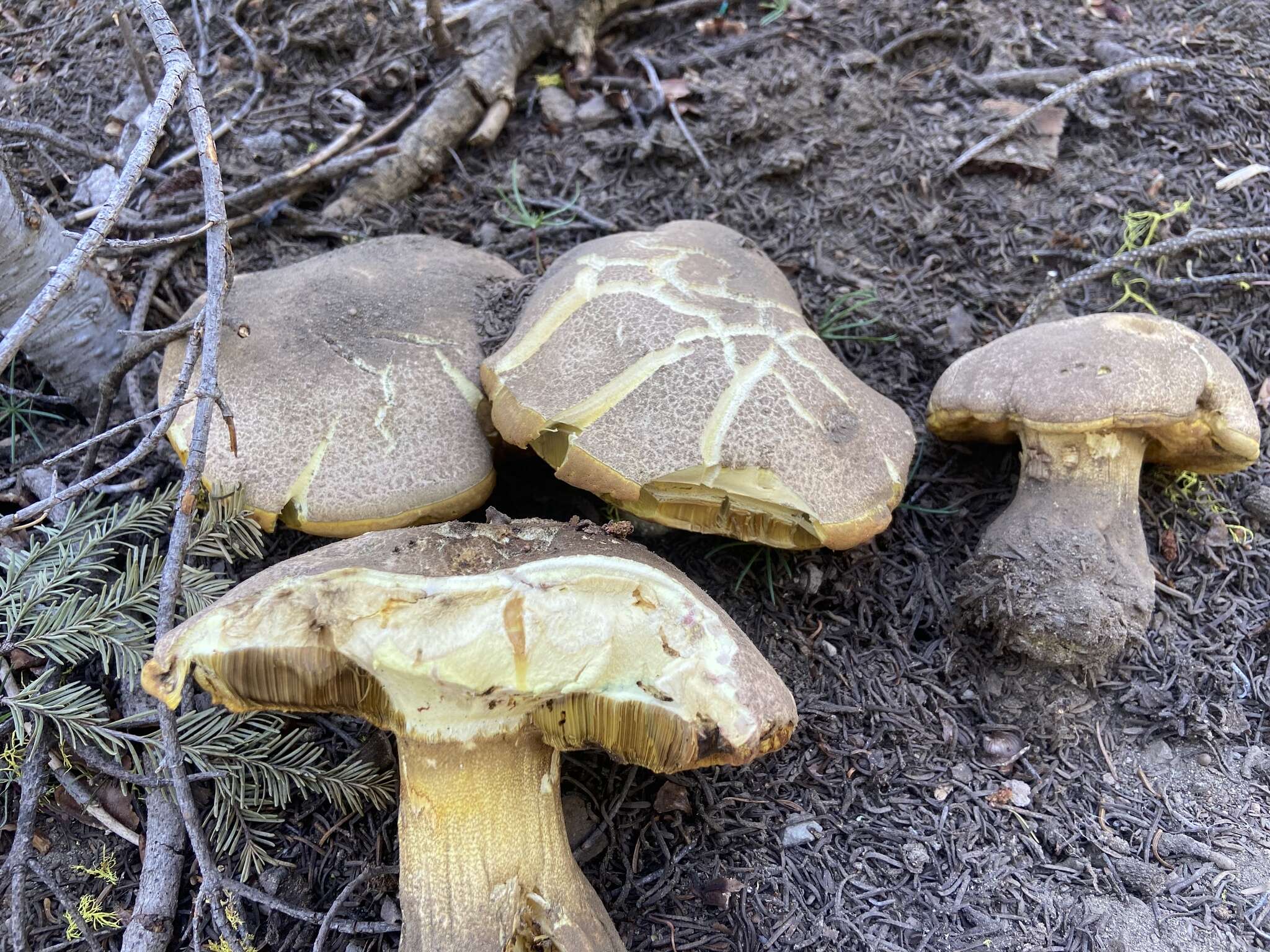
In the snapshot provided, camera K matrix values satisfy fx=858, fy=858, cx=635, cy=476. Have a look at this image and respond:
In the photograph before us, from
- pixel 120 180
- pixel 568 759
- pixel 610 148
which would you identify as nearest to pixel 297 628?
pixel 568 759

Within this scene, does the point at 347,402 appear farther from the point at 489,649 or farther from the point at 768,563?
the point at 768,563

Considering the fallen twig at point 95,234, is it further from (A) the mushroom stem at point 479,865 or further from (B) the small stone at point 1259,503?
(B) the small stone at point 1259,503

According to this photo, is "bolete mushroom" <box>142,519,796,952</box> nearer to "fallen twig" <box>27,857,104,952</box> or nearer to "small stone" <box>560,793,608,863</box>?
"small stone" <box>560,793,608,863</box>

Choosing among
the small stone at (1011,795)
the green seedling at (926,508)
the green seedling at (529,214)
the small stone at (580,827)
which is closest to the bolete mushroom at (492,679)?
the small stone at (580,827)

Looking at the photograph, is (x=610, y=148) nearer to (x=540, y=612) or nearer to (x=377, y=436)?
(x=377, y=436)

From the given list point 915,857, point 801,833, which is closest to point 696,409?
point 801,833
